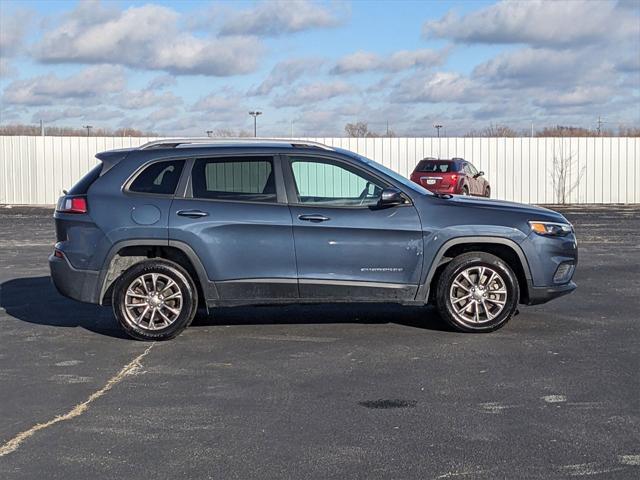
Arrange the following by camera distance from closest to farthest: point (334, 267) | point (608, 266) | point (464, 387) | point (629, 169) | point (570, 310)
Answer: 1. point (464, 387)
2. point (334, 267)
3. point (570, 310)
4. point (608, 266)
5. point (629, 169)

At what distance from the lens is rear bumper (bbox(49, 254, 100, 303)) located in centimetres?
837

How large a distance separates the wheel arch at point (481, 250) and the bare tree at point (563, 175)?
26.1 meters

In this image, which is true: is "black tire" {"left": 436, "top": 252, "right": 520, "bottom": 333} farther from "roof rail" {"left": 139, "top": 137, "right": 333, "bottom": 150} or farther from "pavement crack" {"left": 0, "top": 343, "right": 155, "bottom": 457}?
"pavement crack" {"left": 0, "top": 343, "right": 155, "bottom": 457}

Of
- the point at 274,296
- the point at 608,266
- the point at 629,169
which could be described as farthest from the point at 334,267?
the point at 629,169

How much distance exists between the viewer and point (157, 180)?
8477 mm

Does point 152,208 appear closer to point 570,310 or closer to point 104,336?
point 104,336

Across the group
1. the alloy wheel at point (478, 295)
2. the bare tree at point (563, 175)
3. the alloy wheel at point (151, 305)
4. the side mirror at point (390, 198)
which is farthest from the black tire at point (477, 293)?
the bare tree at point (563, 175)

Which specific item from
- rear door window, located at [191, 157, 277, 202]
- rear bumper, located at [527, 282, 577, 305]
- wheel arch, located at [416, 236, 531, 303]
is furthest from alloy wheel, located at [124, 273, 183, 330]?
rear bumper, located at [527, 282, 577, 305]

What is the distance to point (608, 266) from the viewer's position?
1365cm

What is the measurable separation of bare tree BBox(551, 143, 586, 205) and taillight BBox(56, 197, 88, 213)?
1092 inches

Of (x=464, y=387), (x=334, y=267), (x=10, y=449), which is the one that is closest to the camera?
(x=10, y=449)

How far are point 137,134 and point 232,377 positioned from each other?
32492 mm

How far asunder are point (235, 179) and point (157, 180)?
745 mm

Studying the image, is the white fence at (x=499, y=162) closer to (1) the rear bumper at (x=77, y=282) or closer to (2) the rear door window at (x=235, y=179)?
(2) the rear door window at (x=235, y=179)
